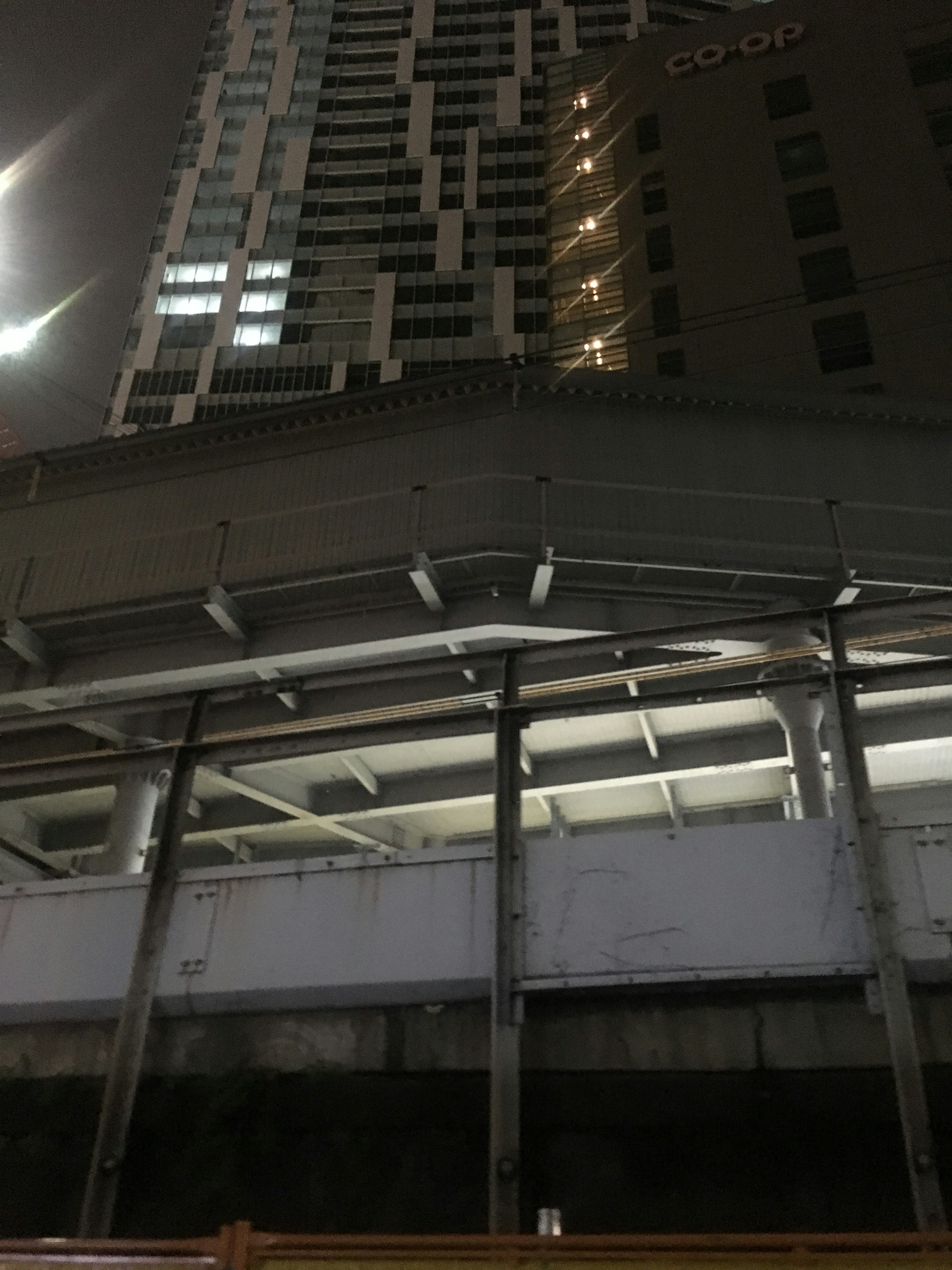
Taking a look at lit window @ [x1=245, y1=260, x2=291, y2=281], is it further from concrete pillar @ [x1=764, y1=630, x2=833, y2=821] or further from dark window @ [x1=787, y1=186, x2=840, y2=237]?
concrete pillar @ [x1=764, y1=630, x2=833, y2=821]

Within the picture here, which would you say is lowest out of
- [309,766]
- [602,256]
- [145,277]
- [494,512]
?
[309,766]

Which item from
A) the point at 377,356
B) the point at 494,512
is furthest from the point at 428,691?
the point at 377,356

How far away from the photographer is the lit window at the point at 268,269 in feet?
193

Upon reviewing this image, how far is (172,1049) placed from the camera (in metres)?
7.12

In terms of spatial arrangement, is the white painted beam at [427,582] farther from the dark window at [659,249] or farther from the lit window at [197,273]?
the lit window at [197,273]

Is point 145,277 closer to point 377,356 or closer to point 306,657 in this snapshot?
point 377,356

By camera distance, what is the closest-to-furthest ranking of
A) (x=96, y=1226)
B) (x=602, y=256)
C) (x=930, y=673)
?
1. (x=96, y=1226)
2. (x=930, y=673)
3. (x=602, y=256)

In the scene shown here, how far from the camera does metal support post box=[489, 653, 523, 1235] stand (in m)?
5.71

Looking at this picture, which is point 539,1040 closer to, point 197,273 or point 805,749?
point 805,749

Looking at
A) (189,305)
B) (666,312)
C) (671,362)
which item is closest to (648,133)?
(666,312)

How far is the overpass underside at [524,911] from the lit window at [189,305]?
5072 centimetres

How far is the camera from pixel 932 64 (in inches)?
1237

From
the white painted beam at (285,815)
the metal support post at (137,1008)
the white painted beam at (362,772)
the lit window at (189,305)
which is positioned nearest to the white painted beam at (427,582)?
the white painted beam at (362,772)

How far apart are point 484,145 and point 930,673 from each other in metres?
66.3
